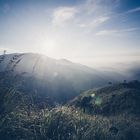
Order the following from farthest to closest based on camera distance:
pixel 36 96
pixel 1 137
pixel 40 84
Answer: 1. pixel 40 84
2. pixel 36 96
3. pixel 1 137

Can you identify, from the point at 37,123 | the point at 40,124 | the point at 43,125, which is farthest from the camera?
the point at 37,123

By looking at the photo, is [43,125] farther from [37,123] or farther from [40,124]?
[37,123]

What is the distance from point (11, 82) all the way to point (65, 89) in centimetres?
10447

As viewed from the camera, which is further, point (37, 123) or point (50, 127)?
point (37, 123)

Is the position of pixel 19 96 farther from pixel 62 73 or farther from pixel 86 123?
pixel 62 73

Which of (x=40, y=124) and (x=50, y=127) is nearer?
(x=50, y=127)

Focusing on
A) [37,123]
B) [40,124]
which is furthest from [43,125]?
[37,123]

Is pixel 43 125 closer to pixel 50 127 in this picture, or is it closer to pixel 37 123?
pixel 50 127

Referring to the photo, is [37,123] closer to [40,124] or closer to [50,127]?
[40,124]

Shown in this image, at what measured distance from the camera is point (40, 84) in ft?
298

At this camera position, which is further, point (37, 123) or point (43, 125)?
point (37, 123)

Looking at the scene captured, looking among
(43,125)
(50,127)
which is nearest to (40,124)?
(43,125)

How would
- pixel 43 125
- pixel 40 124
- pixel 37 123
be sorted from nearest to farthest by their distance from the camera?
pixel 43 125, pixel 40 124, pixel 37 123

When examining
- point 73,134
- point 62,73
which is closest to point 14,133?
point 73,134
